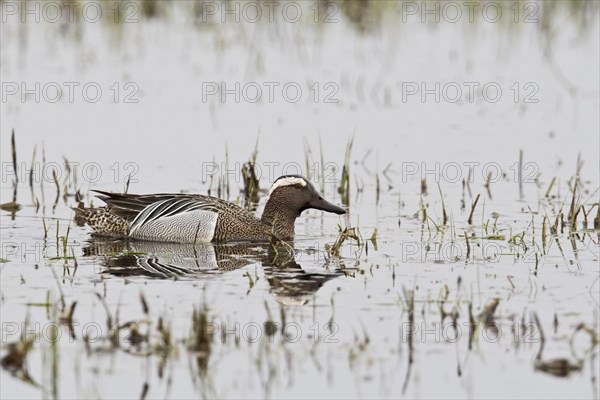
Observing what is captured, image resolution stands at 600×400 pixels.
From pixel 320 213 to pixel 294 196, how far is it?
0.94 meters

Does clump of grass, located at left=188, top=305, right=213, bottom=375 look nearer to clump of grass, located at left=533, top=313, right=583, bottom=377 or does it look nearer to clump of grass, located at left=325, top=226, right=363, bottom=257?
clump of grass, located at left=533, top=313, right=583, bottom=377

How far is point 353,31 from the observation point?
18953 millimetres

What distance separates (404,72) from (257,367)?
1018 centimetres

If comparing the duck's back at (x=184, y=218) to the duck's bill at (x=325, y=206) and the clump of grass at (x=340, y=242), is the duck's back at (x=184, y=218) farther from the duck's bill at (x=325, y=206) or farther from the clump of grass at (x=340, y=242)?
the clump of grass at (x=340, y=242)

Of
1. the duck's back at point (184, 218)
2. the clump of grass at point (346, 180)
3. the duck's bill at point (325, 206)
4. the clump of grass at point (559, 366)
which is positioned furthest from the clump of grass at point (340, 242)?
the clump of grass at point (559, 366)

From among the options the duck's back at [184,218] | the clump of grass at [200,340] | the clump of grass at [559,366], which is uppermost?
the duck's back at [184,218]

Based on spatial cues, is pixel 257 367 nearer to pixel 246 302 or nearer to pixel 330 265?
pixel 246 302

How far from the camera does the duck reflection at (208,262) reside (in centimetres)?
828

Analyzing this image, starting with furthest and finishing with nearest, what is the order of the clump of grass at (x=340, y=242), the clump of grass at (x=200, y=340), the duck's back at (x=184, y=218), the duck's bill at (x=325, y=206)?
1. the duck's bill at (x=325, y=206)
2. the duck's back at (x=184, y=218)
3. the clump of grass at (x=340, y=242)
4. the clump of grass at (x=200, y=340)

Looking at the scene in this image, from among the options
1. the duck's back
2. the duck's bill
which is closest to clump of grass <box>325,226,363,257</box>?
the duck's bill

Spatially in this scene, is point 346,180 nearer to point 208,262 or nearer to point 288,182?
point 288,182

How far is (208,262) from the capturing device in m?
9.25

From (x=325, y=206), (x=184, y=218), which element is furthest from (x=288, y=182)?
(x=184, y=218)

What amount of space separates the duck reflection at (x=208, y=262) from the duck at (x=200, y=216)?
99mm
